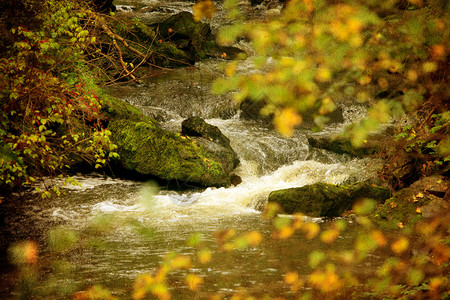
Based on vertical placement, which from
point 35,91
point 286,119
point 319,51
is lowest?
point 35,91

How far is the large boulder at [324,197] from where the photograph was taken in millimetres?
6762

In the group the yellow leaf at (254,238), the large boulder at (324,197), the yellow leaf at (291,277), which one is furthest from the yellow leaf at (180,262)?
the large boulder at (324,197)

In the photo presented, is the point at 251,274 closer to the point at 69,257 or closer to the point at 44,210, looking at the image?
the point at 69,257

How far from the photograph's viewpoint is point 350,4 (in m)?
3.25

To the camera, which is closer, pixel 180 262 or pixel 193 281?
pixel 193 281

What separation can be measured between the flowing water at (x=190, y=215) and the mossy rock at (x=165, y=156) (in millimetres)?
293

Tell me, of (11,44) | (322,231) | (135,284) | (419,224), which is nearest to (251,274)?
(135,284)

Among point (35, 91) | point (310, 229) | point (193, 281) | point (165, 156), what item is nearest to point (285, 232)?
point (310, 229)

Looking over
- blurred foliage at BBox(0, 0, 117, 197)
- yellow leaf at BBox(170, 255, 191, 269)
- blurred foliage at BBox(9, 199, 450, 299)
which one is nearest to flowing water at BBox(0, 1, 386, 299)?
blurred foliage at BBox(9, 199, 450, 299)

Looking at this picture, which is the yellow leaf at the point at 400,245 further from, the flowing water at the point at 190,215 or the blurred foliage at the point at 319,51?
the blurred foliage at the point at 319,51

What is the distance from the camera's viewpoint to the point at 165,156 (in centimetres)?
856

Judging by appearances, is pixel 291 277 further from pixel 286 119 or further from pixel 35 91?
pixel 35 91

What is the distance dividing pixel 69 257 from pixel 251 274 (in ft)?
7.42

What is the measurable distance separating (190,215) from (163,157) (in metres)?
2.03
